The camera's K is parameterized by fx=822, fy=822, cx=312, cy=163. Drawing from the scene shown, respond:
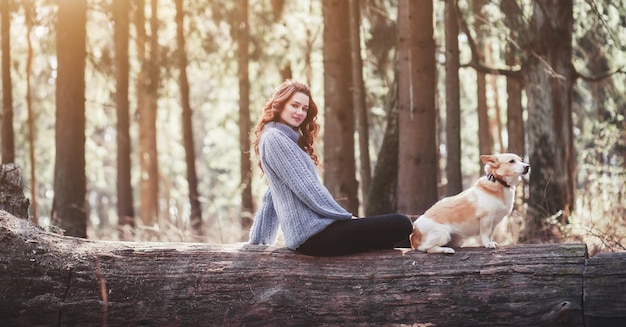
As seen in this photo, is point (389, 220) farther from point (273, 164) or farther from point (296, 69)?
point (296, 69)

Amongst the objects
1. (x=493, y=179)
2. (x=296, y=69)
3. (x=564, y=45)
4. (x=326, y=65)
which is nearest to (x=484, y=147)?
(x=296, y=69)

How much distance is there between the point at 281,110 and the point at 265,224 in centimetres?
100

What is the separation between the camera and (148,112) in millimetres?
22766

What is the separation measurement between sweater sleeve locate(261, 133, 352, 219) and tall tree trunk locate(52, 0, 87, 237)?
6.24 metres

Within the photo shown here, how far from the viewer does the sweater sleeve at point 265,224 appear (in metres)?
7.09

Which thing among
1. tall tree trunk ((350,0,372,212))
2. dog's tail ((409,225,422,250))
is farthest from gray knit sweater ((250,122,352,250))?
tall tree trunk ((350,0,372,212))

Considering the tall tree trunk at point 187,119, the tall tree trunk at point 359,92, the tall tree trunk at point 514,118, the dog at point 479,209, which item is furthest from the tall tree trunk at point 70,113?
the tall tree trunk at point 514,118

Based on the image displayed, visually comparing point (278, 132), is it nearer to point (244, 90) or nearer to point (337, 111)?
point (337, 111)

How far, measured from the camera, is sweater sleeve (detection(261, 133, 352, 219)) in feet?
21.2

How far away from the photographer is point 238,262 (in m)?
6.29

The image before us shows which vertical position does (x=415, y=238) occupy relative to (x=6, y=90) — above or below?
below

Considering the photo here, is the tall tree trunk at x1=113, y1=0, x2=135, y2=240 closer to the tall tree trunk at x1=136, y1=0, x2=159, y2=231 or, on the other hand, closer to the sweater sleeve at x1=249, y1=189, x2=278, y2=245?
the tall tree trunk at x1=136, y1=0, x2=159, y2=231

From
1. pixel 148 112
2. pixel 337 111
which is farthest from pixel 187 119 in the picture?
pixel 337 111

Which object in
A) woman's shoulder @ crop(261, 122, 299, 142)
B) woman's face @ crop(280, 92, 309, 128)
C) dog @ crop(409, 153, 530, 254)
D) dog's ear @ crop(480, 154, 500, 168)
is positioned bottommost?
Result: dog @ crop(409, 153, 530, 254)
